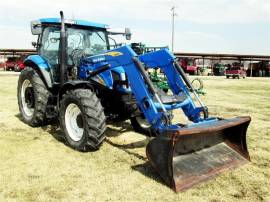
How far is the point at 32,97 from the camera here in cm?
794

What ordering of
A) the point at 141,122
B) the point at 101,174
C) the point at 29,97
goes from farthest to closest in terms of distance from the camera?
the point at 29,97, the point at 141,122, the point at 101,174

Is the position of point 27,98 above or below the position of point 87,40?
below

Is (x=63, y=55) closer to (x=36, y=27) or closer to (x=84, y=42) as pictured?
(x=84, y=42)

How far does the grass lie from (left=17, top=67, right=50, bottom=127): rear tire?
429mm

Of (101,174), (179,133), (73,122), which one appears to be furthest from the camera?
(73,122)

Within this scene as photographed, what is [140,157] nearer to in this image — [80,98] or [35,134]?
[80,98]

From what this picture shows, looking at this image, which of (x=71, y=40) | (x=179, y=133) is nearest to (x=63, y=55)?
(x=71, y=40)

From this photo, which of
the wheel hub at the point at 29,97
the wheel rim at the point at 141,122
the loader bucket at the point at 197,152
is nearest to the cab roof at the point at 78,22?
the wheel hub at the point at 29,97

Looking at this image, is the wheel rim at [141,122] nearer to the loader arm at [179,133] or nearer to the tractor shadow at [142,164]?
the tractor shadow at [142,164]

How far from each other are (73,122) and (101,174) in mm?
1611

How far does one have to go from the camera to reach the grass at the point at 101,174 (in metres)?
4.23

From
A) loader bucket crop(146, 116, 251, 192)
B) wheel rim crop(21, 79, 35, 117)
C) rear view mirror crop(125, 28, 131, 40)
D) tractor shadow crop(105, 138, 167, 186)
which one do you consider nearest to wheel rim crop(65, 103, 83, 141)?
tractor shadow crop(105, 138, 167, 186)

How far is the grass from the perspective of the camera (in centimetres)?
423

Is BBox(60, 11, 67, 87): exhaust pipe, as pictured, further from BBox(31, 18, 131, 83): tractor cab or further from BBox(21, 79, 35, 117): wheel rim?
BBox(21, 79, 35, 117): wheel rim
